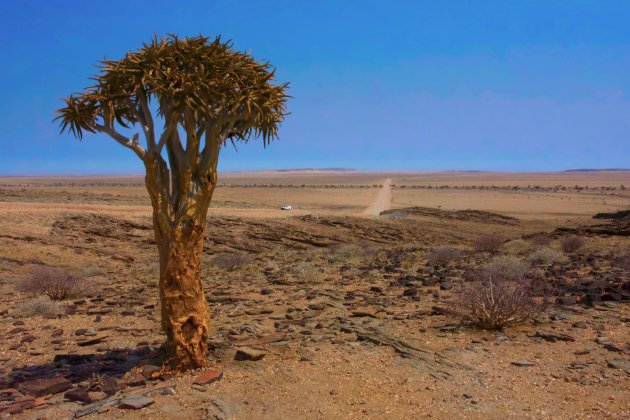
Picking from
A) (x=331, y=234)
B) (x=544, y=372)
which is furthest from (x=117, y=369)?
(x=331, y=234)

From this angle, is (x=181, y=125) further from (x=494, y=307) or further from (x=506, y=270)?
→ (x=506, y=270)

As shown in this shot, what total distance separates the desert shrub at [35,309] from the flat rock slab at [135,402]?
204 inches

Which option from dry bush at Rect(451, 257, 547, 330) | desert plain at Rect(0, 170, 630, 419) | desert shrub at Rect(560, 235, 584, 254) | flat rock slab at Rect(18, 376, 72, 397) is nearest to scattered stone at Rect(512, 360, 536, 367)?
desert plain at Rect(0, 170, 630, 419)

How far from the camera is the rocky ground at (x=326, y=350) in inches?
216

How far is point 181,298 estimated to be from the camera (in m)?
6.22

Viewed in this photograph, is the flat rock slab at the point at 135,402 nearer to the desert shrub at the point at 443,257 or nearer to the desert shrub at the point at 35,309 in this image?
the desert shrub at the point at 35,309

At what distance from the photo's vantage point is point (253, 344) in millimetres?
7305

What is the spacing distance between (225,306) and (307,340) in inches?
125

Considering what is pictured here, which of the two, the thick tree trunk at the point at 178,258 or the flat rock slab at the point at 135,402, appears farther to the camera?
the thick tree trunk at the point at 178,258

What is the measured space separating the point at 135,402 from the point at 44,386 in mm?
1263

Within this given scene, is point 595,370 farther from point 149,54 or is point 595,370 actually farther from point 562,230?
point 562,230

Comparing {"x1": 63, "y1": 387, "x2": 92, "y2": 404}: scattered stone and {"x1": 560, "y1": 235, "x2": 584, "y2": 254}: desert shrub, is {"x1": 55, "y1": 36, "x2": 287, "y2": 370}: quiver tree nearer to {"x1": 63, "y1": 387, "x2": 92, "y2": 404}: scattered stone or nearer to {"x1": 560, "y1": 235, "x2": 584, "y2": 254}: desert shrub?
{"x1": 63, "y1": 387, "x2": 92, "y2": 404}: scattered stone

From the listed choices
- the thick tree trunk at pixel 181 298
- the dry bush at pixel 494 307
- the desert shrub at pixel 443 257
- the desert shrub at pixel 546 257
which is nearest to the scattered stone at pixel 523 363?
the dry bush at pixel 494 307

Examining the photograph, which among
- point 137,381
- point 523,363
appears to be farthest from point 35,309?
point 523,363
